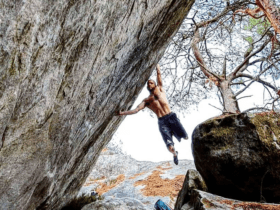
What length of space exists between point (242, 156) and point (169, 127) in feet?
7.34

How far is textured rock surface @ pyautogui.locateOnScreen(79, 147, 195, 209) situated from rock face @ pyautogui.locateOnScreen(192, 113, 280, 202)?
3716 millimetres

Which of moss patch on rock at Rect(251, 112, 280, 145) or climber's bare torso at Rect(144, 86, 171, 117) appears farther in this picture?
climber's bare torso at Rect(144, 86, 171, 117)

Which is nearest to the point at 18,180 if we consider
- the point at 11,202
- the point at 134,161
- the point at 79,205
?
the point at 11,202

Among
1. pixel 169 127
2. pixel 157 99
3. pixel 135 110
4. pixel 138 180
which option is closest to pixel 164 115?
pixel 169 127

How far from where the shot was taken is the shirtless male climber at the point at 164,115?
19.0ft

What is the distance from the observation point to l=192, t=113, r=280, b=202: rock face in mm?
4207

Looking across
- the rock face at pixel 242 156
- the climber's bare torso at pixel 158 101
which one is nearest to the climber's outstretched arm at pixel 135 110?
the climber's bare torso at pixel 158 101

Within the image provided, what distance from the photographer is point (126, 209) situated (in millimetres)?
5910

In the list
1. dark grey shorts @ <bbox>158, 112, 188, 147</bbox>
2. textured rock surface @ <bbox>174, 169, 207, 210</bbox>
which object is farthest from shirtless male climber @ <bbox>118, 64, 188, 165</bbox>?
textured rock surface @ <bbox>174, 169, 207, 210</bbox>

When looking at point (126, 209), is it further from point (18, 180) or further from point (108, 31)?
point (108, 31)

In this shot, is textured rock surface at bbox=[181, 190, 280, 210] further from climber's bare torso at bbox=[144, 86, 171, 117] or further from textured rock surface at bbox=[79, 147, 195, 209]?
textured rock surface at bbox=[79, 147, 195, 209]

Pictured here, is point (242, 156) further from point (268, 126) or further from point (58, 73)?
point (58, 73)

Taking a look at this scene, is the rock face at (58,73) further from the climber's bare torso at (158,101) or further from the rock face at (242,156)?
the rock face at (242,156)

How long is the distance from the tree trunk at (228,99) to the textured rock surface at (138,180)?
4144 mm
